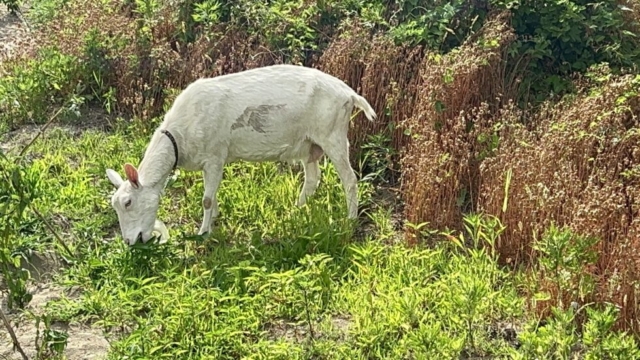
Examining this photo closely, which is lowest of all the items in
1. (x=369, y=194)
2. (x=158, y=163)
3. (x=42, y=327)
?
(x=42, y=327)

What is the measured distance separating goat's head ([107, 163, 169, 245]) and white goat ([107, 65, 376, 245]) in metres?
0.01

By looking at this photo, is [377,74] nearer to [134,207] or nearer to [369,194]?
[369,194]

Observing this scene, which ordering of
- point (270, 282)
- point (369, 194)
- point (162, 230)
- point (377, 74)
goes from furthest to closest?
point (377, 74), point (369, 194), point (162, 230), point (270, 282)

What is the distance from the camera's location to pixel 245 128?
20.4 feet

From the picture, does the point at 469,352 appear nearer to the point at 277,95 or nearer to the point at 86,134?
the point at 277,95

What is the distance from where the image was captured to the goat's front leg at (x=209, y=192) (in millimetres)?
6220

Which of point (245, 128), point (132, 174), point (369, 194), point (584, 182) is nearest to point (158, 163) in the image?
point (132, 174)

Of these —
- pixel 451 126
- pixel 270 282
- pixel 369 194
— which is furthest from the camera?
pixel 369 194

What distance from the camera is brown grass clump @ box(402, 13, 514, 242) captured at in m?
6.22

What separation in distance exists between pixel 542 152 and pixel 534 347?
1.75 meters

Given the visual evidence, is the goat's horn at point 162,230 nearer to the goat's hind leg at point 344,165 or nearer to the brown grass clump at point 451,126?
the goat's hind leg at point 344,165

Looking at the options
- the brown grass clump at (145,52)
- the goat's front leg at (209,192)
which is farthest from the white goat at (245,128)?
the brown grass clump at (145,52)

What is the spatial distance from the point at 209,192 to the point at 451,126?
2008mm

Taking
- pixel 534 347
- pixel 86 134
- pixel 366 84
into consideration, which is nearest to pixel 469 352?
pixel 534 347
